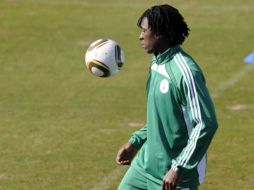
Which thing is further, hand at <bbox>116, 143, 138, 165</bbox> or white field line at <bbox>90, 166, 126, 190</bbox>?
white field line at <bbox>90, 166, 126, 190</bbox>

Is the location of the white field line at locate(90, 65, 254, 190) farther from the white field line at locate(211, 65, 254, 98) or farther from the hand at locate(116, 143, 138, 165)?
the hand at locate(116, 143, 138, 165)

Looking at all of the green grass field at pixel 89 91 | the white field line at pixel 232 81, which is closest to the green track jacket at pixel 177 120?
the green grass field at pixel 89 91

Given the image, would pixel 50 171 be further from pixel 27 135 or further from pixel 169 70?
pixel 169 70

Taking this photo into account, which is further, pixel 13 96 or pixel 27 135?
pixel 13 96

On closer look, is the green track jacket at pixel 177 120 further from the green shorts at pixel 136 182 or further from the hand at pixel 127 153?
the hand at pixel 127 153

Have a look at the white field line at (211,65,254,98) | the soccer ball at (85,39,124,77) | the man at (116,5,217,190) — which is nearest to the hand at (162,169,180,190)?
the man at (116,5,217,190)

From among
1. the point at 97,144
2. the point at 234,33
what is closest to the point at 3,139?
the point at 97,144

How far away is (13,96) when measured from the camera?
46.6 ft

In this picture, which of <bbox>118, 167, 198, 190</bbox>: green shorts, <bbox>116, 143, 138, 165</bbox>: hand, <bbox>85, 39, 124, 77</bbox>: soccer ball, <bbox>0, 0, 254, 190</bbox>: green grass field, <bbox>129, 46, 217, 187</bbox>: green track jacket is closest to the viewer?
<bbox>129, 46, 217, 187</bbox>: green track jacket

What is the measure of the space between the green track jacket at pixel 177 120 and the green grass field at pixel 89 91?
3.24m

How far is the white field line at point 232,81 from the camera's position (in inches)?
570

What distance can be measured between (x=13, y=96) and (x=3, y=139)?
8.66 feet

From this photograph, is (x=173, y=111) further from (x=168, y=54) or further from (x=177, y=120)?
(x=168, y=54)

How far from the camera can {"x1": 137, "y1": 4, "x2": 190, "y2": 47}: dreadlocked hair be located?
6.32 metres
